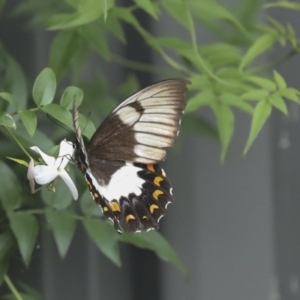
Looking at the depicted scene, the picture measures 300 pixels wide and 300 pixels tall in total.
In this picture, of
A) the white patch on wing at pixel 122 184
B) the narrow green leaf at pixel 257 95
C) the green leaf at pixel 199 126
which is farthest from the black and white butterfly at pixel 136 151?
the green leaf at pixel 199 126

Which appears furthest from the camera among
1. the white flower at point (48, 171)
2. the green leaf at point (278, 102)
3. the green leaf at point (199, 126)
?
the green leaf at point (199, 126)

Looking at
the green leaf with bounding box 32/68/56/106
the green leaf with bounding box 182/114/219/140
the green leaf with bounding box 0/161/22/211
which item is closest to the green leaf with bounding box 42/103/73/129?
the green leaf with bounding box 32/68/56/106

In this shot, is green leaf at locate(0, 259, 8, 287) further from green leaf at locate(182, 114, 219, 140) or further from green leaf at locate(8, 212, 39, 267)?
green leaf at locate(182, 114, 219, 140)

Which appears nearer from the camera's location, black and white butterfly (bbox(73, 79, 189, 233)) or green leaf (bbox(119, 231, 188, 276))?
black and white butterfly (bbox(73, 79, 189, 233))

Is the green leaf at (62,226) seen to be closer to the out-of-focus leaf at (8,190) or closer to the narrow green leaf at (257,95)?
the out-of-focus leaf at (8,190)

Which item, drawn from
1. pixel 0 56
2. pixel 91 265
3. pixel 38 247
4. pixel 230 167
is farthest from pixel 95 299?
pixel 0 56
